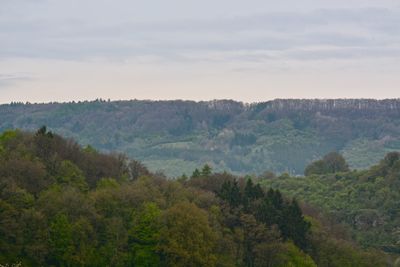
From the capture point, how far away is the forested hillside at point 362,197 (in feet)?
495

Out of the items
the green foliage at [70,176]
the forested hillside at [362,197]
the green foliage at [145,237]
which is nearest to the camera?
the green foliage at [145,237]

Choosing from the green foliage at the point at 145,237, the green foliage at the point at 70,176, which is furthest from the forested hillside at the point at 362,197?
the green foliage at the point at 70,176

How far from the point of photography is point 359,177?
184875 mm

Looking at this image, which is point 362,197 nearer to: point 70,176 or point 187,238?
point 70,176

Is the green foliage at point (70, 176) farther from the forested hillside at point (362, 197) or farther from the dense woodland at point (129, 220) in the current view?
the forested hillside at point (362, 197)

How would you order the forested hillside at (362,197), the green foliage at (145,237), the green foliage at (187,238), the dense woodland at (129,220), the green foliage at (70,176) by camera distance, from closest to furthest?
the dense woodland at (129,220), the green foliage at (187,238), the green foliage at (145,237), the green foliage at (70,176), the forested hillside at (362,197)

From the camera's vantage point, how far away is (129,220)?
98500mm

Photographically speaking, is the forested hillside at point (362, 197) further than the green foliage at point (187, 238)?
Yes

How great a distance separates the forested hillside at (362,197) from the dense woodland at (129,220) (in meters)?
30.1

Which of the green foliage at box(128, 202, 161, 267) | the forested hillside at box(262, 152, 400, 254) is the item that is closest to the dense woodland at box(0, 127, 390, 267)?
the green foliage at box(128, 202, 161, 267)

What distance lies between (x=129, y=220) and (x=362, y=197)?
83.1 m

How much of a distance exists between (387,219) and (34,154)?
257 feet

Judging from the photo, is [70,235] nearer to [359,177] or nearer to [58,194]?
[58,194]

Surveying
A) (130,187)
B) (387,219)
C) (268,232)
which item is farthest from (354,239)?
(130,187)
